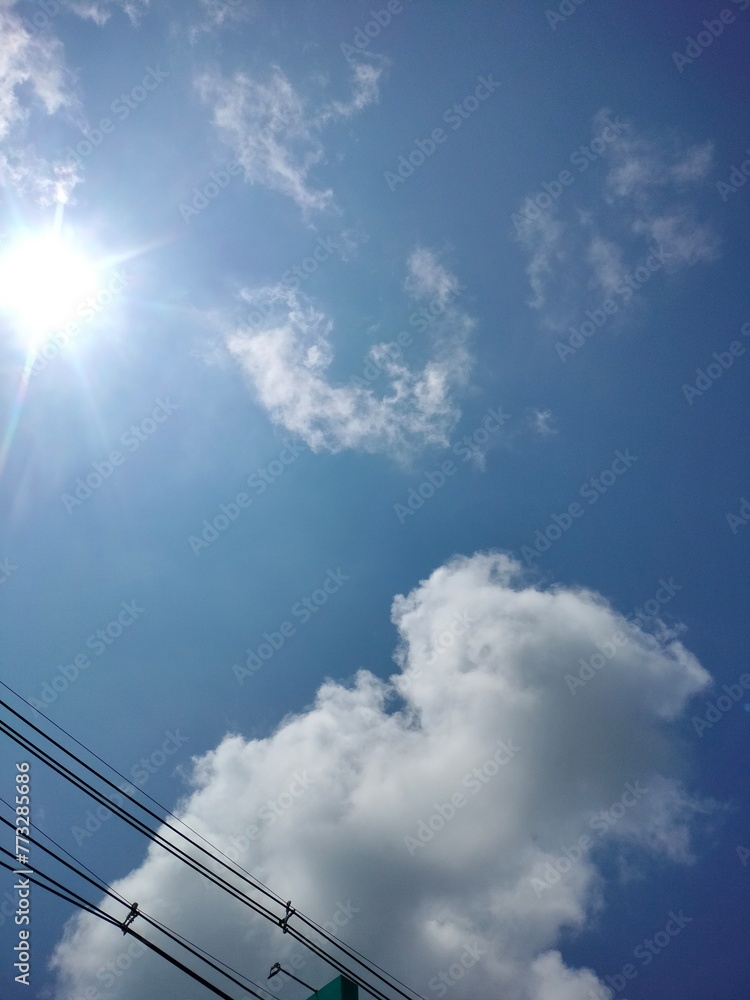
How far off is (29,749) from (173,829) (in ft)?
10.1

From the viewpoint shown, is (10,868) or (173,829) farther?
(173,829)

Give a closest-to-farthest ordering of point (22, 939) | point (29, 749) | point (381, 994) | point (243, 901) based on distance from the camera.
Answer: point (29, 749), point (243, 901), point (22, 939), point (381, 994)

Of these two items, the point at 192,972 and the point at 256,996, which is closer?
the point at 192,972

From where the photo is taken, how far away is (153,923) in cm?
856

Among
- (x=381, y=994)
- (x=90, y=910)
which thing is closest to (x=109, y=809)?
(x=90, y=910)

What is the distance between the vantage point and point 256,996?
992 centimetres

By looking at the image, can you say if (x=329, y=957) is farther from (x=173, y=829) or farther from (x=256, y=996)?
(x=173, y=829)

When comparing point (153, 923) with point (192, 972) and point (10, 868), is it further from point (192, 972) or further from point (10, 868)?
point (10, 868)

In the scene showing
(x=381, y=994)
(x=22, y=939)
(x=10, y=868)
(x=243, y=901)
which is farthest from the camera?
(x=381, y=994)

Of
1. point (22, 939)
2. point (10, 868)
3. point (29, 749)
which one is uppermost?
point (29, 749)

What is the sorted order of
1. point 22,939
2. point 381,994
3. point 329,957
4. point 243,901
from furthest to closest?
point 381,994 < point 329,957 < point 22,939 < point 243,901

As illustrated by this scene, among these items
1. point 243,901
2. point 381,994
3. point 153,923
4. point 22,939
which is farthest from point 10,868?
point 381,994

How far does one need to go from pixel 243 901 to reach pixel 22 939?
4.54m

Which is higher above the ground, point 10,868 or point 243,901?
point 243,901
